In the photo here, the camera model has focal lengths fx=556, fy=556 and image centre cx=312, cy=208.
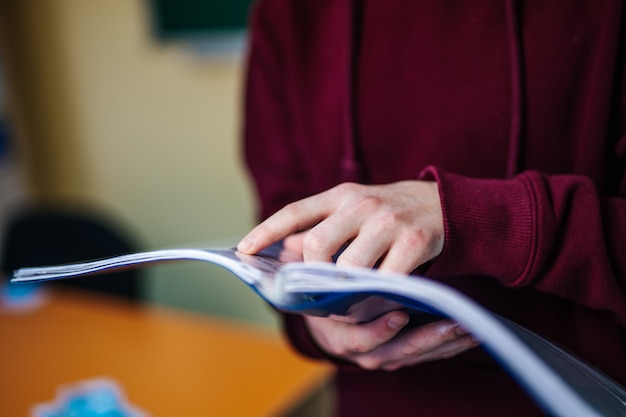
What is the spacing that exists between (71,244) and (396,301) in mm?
1517

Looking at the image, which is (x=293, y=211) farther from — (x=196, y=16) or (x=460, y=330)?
(x=196, y=16)

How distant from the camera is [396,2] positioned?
1.93ft

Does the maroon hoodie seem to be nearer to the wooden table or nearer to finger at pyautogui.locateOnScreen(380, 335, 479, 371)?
finger at pyautogui.locateOnScreen(380, 335, 479, 371)

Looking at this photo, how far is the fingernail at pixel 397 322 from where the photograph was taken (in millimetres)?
407


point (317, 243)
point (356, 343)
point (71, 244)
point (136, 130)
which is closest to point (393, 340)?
point (356, 343)

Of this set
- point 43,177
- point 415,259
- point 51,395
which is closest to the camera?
point 415,259

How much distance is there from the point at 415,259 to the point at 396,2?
325 mm

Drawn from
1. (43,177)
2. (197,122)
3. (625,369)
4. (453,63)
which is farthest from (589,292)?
(43,177)

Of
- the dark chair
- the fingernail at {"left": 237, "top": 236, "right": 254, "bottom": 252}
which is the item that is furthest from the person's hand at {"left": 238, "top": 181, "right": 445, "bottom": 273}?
the dark chair

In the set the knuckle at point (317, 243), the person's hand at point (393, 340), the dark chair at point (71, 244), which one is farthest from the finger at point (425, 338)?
the dark chair at point (71, 244)

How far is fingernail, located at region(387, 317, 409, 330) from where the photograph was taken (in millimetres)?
407

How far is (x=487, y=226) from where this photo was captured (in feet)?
1.37

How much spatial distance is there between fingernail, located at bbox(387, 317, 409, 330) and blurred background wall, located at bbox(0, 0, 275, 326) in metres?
1.43

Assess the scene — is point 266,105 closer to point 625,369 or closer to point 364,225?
point 364,225
